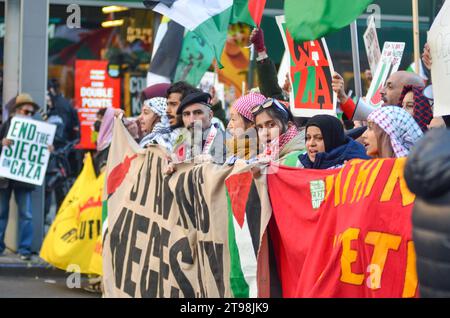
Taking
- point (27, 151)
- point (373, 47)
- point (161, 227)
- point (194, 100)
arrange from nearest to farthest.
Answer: point (161, 227), point (194, 100), point (373, 47), point (27, 151)

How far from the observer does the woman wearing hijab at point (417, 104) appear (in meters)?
7.70

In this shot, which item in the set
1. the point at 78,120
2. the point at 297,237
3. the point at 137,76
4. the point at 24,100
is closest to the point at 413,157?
the point at 297,237

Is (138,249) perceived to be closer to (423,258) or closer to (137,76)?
(423,258)

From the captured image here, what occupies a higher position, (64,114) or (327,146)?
(64,114)

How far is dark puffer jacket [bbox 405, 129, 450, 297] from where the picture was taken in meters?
4.09

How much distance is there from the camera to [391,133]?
645 centimetres

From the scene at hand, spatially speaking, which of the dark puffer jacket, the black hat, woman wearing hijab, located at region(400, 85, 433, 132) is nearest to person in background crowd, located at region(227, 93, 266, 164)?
the black hat

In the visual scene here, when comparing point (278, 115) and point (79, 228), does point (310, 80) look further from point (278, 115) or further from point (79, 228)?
point (79, 228)

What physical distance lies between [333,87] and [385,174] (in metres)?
2.95

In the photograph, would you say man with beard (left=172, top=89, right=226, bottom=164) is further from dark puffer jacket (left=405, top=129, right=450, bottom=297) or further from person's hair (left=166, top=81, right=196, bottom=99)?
dark puffer jacket (left=405, top=129, right=450, bottom=297)

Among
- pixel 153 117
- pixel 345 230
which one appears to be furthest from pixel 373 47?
pixel 345 230

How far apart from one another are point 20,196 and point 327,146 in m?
7.27

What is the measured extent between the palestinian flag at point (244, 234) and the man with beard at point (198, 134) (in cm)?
67

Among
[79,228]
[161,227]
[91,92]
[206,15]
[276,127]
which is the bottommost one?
[79,228]
